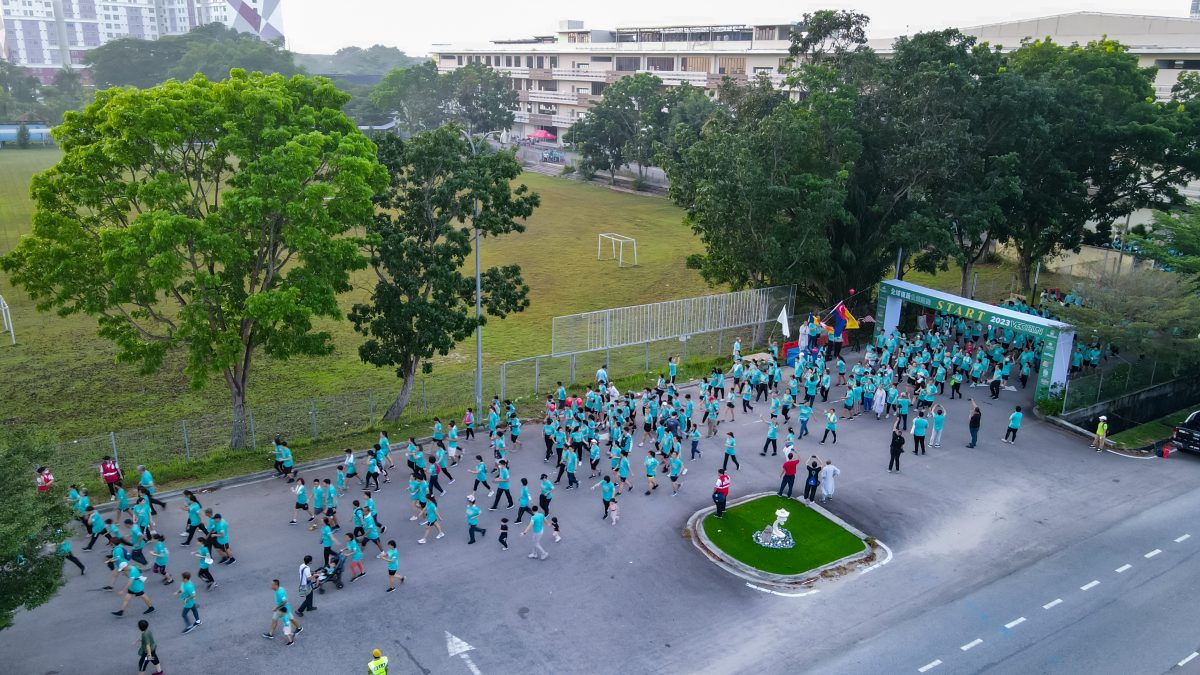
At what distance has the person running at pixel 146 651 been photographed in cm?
1179

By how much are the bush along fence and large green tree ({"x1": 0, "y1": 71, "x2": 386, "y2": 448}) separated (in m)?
2.19

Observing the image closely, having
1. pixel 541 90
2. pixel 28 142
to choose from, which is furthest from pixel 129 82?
pixel 541 90

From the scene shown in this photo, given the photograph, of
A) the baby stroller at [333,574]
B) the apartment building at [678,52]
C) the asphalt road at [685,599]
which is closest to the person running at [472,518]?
the asphalt road at [685,599]

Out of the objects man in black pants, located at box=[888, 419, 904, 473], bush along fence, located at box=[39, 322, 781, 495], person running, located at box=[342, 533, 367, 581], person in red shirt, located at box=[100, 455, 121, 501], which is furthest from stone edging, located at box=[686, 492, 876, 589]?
person in red shirt, located at box=[100, 455, 121, 501]

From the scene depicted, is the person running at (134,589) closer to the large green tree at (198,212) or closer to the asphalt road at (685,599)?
the asphalt road at (685,599)

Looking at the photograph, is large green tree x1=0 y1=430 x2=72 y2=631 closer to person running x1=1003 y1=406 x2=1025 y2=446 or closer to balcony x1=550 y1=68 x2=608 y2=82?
person running x1=1003 y1=406 x2=1025 y2=446

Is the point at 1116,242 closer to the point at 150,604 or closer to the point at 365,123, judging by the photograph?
the point at 150,604

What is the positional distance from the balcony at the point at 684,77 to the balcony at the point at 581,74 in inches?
249

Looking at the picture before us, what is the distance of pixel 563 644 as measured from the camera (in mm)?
13180

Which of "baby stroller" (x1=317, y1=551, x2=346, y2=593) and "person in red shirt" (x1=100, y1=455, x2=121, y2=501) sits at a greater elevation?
"person in red shirt" (x1=100, y1=455, x2=121, y2=501)

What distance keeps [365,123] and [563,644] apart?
8887cm

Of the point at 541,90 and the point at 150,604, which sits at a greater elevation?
the point at 541,90

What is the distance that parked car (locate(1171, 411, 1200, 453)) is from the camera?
2058 centimetres

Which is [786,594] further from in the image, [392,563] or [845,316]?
[845,316]
